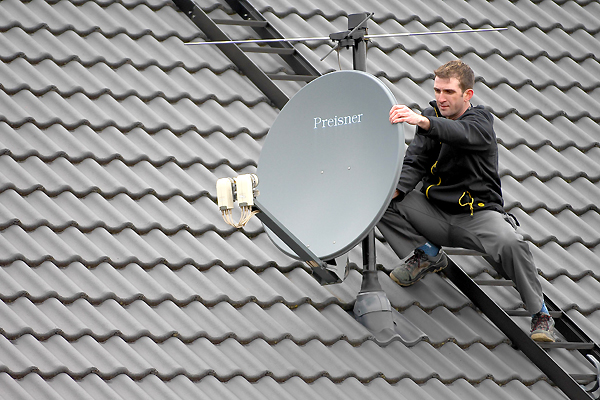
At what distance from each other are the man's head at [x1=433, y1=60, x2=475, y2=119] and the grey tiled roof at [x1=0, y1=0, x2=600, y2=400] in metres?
0.90

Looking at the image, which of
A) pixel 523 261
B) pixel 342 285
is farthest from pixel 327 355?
pixel 523 261

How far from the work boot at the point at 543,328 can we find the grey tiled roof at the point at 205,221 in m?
0.15

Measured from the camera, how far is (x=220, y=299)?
4.08 meters

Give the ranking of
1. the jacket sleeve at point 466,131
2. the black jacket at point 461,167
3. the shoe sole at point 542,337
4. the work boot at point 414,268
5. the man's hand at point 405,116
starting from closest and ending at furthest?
the man's hand at point 405,116 → the jacket sleeve at point 466,131 → the black jacket at point 461,167 → the shoe sole at point 542,337 → the work boot at point 414,268

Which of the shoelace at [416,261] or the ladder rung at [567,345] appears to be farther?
the shoelace at [416,261]

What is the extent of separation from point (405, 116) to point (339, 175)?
504 millimetres

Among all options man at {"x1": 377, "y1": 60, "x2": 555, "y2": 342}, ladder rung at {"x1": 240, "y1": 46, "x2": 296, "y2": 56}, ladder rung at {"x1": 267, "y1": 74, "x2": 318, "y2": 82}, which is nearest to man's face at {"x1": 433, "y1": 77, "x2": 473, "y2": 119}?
man at {"x1": 377, "y1": 60, "x2": 555, "y2": 342}

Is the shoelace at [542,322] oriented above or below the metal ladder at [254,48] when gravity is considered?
below

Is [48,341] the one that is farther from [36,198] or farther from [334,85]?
[334,85]

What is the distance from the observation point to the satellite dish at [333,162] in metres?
3.87

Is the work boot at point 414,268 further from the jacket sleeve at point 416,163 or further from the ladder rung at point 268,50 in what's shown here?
the ladder rung at point 268,50

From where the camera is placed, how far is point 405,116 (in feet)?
12.3

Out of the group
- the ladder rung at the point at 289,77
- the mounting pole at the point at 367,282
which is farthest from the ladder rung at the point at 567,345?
the ladder rung at the point at 289,77

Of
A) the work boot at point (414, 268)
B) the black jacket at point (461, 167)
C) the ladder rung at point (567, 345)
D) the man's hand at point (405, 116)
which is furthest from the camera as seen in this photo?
the work boot at point (414, 268)
